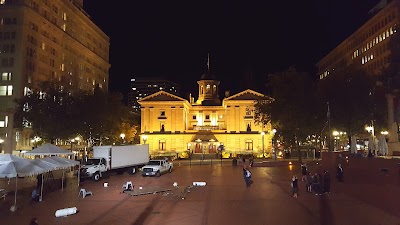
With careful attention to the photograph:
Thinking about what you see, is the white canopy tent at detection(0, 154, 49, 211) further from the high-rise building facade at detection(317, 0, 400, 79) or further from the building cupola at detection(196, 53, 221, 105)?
the building cupola at detection(196, 53, 221, 105)

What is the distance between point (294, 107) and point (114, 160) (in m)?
26.6

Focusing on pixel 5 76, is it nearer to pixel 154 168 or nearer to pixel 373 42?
pixel 154 168

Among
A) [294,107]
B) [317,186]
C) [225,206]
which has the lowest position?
[225,206]

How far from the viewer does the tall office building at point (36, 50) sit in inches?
2734

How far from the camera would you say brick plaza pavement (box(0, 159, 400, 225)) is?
16.8 meters

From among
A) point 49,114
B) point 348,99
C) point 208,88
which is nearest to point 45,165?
point 49,114

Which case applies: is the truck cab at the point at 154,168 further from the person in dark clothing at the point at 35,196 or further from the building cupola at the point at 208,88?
the building cupola at the point at 208,88

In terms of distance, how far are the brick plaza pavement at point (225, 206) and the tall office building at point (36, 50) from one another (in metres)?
47.6

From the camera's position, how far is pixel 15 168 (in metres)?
20.0

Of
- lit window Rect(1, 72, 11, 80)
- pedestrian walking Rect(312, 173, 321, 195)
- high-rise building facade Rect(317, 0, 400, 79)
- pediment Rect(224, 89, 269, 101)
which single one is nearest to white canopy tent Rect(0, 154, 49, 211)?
pedestrian walking Rect(312, 173, 321, 195)

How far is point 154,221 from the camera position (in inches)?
656

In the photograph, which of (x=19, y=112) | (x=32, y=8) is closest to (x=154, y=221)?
(x=19, y=112)

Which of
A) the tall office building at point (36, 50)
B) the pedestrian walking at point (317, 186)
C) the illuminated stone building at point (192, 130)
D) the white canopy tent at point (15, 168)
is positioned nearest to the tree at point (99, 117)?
the tall office building at point (36, 50)

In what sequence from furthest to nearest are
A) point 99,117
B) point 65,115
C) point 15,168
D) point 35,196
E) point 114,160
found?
point 99,117, point 65,115, point 114,160, point 35,196, point 15,168
